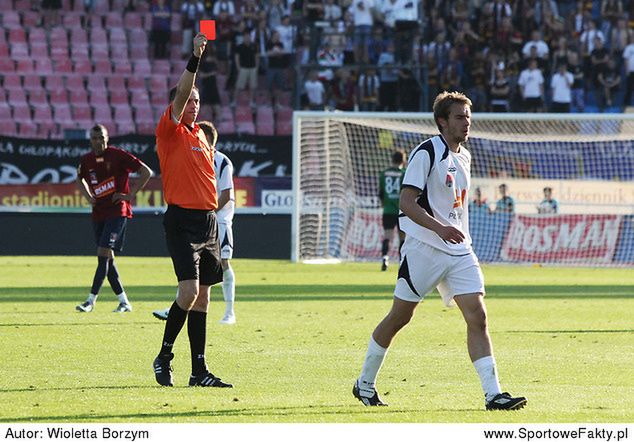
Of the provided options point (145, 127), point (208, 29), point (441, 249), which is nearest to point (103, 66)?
point (145, 127)

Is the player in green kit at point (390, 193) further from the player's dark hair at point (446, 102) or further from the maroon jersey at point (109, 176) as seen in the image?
the player's dark hair at point (446, 102)

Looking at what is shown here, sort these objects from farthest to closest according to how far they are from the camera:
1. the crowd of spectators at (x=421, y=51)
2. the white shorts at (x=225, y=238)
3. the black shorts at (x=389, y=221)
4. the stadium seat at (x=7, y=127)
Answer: the stadium seat at (x=7, y=127), the crowd of spectators at (x=421, y=51), the black shorts at (x=389, y=221), the white shorts at (x=225, y=238)

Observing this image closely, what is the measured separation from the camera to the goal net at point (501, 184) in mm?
26938

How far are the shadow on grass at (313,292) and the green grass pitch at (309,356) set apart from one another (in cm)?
3

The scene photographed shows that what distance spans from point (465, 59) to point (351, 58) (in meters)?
2.87

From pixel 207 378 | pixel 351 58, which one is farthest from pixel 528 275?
pixel 207 378

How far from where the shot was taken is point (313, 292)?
19.4 metres

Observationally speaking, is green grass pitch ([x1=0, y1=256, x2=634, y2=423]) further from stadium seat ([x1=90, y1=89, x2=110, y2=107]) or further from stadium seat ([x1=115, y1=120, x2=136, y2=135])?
stadium seat ([x1=90, y1=89, x2=110, y2=107])

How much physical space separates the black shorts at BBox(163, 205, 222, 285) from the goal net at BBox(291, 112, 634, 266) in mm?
16173

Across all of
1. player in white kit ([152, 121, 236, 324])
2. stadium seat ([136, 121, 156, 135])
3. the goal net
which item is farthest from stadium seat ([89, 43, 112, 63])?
player in white kit ([152, 121, 236, 324])

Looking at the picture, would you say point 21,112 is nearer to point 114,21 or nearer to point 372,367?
point 114,21

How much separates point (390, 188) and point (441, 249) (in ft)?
52.4

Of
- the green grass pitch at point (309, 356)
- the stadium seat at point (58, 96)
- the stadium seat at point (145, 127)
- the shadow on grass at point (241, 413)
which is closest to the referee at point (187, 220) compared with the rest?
the green grass pitch at point (309, 356)

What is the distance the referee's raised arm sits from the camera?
8898 mm
